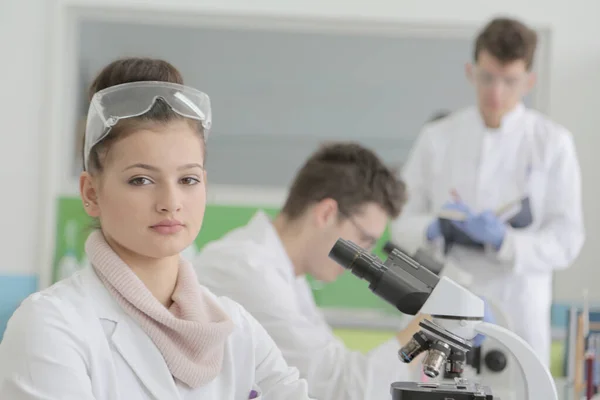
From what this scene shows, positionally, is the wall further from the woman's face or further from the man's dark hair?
the woman's face

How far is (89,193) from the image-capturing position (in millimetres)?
1502

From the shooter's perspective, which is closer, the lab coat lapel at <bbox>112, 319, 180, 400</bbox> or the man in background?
the lab coat lapel at <bbox>112, 319, 180, 400</bbox>

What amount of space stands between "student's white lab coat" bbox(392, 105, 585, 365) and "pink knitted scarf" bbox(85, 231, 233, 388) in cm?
167

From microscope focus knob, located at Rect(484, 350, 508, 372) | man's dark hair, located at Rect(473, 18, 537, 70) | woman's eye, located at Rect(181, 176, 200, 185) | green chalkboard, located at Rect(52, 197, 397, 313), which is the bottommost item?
green chalkboard, located at Rect(52, 197, 397, 313)

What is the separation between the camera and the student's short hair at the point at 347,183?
2.40 metres

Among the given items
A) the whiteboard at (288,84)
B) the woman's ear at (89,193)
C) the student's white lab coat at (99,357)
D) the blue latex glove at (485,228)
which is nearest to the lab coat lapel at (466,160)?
the blue latex glove at (485,228)

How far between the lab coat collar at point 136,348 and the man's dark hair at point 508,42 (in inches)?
79.1

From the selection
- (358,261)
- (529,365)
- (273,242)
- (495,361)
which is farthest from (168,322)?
(495,361)

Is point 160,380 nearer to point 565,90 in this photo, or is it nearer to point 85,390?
point 85,390

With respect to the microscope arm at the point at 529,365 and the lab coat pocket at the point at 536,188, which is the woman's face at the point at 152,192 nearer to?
the microscope arm at the point at 529,365

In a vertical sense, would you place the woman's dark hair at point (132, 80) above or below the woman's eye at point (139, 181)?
above

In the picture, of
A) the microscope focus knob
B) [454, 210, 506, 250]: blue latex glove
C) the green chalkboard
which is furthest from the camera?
the green chalkboard

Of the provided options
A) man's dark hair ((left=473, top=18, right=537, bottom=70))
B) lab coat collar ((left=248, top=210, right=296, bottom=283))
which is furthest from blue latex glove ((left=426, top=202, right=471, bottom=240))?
lab coat collar ((left=248, top=210, right=296, bottom=283))

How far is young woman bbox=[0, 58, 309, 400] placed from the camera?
55.3 inches
